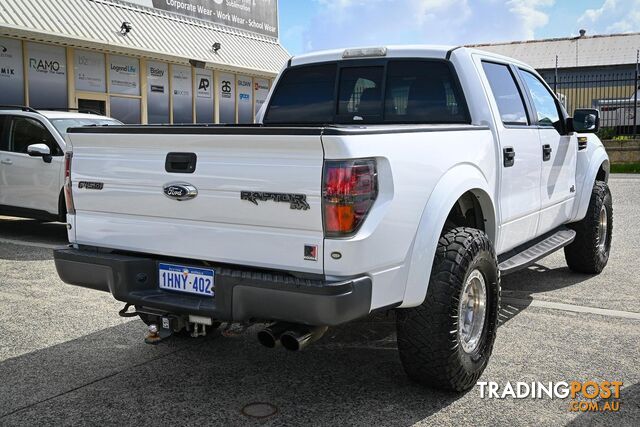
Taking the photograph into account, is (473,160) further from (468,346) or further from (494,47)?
(494,47)

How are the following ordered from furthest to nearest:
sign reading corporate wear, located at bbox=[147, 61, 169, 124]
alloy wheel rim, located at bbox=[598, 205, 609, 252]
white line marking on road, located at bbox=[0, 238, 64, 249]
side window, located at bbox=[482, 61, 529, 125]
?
1. sign reading corporate wear, located at bbox=[147, 61, 169, 124]
2. white line marking on road, located at bbox=[0, 238, 64, 249]
3. alloy wheel rim, located at bbox=[598, 205, 609, 252]
4. side window, located at bbox=[482, 61, 529, 125]

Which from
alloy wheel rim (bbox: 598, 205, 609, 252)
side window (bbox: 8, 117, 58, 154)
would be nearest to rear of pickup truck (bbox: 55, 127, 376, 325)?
alloy wheel rim (bbox: 598, 205, 609, 252)

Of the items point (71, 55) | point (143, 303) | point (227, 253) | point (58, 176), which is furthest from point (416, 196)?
point (71, 55)

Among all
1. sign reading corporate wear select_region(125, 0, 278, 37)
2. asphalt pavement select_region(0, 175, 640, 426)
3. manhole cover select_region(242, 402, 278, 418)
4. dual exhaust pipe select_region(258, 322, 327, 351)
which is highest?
sign reading corporate wear select_region(125, 0, 278, 37)

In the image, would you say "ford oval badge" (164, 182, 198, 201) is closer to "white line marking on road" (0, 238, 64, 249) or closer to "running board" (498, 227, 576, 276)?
"running board" (498, 227, 576, 276)

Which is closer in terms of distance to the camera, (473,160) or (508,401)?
(508,401)

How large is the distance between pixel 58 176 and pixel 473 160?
263 inches

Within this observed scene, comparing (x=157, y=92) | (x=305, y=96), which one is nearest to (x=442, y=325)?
(x=305, y=96)

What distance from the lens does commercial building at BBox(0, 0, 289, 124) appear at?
15.8m

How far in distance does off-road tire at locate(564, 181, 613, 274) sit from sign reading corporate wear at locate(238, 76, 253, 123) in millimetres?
17500

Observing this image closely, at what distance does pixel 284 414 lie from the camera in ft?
12.1

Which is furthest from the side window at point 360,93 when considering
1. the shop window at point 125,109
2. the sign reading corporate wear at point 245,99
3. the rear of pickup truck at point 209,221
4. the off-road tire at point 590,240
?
the sign reading corporate wear at point 245,99

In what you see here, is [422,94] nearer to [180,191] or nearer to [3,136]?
[180,191]

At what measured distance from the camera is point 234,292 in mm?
3406
